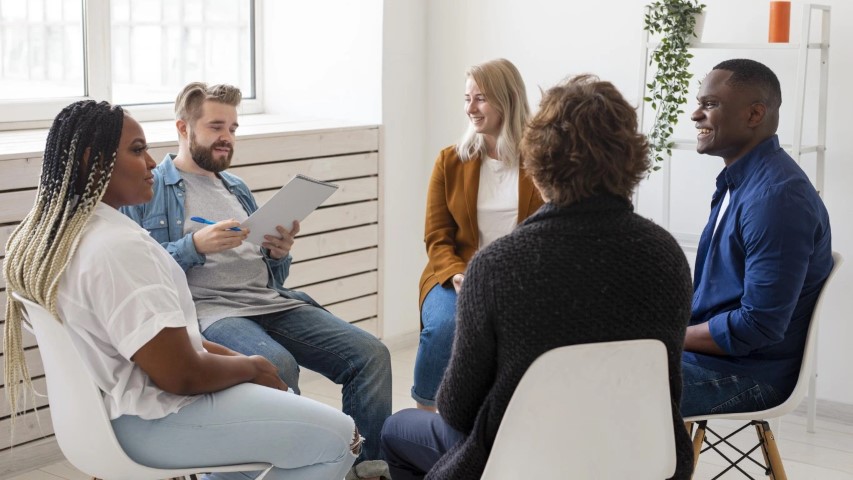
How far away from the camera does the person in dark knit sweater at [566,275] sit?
1.62 m

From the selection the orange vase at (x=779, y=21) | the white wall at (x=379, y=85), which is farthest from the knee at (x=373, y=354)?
the orange vase at (x=779, y=21)

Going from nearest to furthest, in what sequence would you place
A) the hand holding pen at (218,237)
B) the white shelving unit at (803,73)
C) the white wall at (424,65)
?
the hand holding pen at (218,237) < the white shelving unit at (803,73) < the white wall at (424,65)

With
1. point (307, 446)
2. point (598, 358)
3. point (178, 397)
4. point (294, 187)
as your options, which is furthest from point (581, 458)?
point (294, 187)

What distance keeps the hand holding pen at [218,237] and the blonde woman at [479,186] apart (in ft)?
2.22

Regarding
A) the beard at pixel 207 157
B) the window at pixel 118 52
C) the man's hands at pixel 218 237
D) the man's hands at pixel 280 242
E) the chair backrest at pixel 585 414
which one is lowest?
the chair backrest at pixel 585 414

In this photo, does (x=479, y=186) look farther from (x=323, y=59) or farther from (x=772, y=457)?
(x=323, y=59)

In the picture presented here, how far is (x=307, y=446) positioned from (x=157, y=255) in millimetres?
482

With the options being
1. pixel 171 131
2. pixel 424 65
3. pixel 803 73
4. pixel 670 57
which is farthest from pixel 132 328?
pixel 424 65

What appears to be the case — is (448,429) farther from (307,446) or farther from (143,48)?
(143,48)

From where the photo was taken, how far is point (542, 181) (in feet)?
5.62

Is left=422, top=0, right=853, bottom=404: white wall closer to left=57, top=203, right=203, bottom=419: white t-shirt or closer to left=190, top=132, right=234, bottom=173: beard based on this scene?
left=190, top=132, right=234, bottom=173: beard

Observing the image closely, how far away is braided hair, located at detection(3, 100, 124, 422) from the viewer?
1.83 m

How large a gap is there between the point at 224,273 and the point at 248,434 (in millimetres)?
844

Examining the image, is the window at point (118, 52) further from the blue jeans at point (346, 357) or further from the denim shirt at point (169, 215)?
the blue jeans at point (346, 357)
